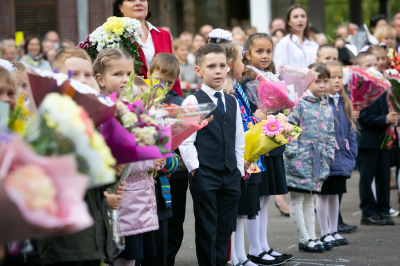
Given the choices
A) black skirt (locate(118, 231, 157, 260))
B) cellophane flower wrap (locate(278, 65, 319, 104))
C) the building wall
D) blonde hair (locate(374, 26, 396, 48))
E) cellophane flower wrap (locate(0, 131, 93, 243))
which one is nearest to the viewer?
cellophane flower wrap (locate(0, 131, 93, 243))

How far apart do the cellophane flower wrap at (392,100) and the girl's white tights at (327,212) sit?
1.43 m

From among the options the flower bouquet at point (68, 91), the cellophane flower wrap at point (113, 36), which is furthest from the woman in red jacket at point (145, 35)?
the flower bouquet at point (68, 91)

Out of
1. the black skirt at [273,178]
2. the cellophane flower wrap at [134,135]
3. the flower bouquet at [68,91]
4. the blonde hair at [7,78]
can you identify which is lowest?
the black skirt at [273,178]

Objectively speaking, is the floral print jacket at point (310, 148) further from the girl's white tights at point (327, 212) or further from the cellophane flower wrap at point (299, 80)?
the cellophane flower wrap at point (299, 80)

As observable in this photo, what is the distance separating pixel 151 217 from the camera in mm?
3650

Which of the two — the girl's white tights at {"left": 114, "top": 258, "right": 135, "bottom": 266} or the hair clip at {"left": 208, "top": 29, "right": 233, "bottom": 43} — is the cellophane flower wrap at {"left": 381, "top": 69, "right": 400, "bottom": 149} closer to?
the hair clip at {"left": 208, "top": 29, "right": 233, "bottom": 43}

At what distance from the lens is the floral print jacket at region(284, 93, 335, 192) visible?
5.50 m

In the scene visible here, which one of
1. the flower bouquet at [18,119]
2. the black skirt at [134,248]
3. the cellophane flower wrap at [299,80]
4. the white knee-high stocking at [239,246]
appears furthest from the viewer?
the cellophane flower wrap at [299,80]

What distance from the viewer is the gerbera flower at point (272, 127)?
4418mm

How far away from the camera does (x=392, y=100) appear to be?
697 centimetres

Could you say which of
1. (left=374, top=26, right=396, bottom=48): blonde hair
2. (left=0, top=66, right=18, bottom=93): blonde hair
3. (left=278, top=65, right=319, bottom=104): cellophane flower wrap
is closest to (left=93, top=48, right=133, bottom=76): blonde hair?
(left=0, top=66, right=18, bottom=93): blonde hair

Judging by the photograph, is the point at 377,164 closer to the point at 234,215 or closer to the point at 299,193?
the point at 299,193

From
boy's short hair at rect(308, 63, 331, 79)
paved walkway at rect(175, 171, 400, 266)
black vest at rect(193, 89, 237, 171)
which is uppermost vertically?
boy's short hair at rect(308, 63, 331, 79)

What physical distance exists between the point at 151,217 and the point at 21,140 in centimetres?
191
